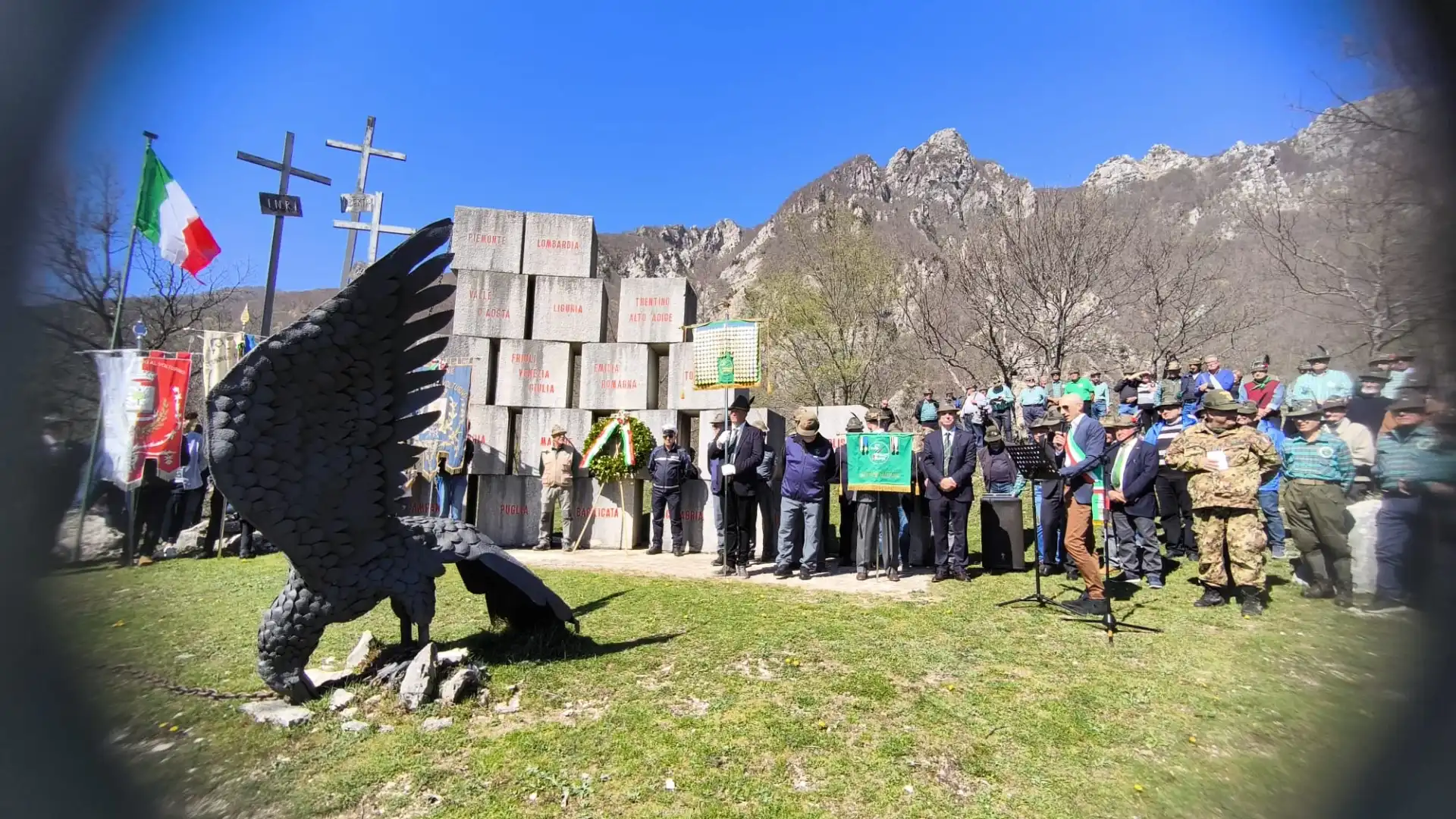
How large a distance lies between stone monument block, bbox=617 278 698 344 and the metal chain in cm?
896

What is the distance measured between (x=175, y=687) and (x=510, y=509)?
841cm

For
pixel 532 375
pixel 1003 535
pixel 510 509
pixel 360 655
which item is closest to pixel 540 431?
pixel 532 375

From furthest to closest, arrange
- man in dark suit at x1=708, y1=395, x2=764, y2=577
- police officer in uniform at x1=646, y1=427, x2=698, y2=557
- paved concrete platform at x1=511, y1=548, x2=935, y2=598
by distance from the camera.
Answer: police officer in uniform at x1=646, y1=427, x2=698, y2=557, man in dark suit at x1=708, y1=395, x2=764, y2=577, paved concrete platform at x1=511, y1=548, x2=935, y2=598

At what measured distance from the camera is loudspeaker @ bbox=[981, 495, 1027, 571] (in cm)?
837

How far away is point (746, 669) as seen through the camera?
4422 mm

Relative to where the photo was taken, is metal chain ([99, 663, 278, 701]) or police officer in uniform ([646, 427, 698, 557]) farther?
police officer in uniform ([646, 427, 698, 557])

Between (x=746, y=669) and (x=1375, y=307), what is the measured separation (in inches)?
157

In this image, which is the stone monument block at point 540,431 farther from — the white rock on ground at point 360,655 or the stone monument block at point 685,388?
the white rock on ground at point 360,655

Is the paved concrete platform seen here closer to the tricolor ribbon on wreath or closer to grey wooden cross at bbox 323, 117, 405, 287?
the tricolor ribbon on wreath

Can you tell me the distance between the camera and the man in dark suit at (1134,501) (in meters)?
7.30

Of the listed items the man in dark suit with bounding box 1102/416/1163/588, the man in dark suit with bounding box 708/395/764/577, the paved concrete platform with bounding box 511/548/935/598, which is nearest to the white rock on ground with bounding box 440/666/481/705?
the paved concrete platform with bounding box 511/548/935/598

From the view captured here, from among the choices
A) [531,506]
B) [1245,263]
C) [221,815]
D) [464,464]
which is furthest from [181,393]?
[1245,263]

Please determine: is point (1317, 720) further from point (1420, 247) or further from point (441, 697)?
point (441, 697)

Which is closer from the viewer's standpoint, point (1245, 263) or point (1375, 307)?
point (1375, 307)
